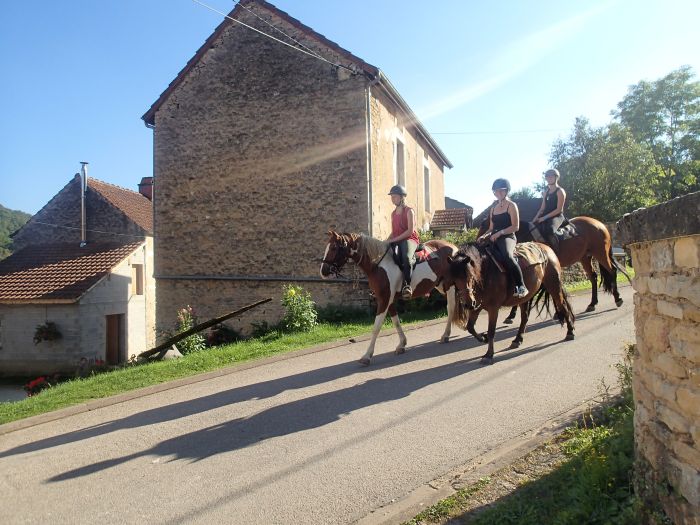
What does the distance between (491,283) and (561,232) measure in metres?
3.55

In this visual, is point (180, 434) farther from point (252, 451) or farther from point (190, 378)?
point (190, 378)

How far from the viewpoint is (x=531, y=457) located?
3811mm

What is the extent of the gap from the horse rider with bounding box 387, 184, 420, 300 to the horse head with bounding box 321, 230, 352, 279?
2.61 feet

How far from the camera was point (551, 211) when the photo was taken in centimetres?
982

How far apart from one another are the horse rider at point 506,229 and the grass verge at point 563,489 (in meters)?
3.26

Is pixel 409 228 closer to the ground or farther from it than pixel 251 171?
closer to the ground

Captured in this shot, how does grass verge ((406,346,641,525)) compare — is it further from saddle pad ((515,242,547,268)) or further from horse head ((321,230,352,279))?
horse head ((321,230,352,279))

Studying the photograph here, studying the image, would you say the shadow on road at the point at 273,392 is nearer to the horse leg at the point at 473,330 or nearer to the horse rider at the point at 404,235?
the horse leg at the point at 473,330

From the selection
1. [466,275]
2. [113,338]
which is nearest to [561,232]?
[466,275]

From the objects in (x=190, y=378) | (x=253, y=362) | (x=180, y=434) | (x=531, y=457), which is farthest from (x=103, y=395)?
(x=531, y=457)

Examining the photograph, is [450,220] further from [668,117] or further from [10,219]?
[10,219]

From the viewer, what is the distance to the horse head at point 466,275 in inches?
266

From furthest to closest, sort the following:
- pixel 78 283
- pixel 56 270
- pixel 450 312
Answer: pixel 56 270 < pixel 78 283 < pixel 450 312

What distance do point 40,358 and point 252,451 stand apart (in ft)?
60.3
